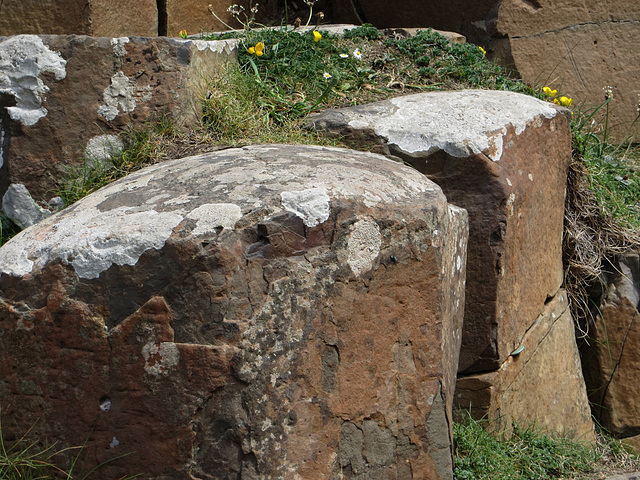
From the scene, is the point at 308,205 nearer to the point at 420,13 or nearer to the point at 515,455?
the point at 515,455

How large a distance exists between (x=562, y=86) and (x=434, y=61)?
3.58 feet

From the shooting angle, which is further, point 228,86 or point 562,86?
point 562,86

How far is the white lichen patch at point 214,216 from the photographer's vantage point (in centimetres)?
173

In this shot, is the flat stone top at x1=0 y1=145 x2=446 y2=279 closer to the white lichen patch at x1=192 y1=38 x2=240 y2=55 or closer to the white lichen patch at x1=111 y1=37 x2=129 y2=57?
the white lichen patch at x1=111 y1=37 x2=129 y2=57

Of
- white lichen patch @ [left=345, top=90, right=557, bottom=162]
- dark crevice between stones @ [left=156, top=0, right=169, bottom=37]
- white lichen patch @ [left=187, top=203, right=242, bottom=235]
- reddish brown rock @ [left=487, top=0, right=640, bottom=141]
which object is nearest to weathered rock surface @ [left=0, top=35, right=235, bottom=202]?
white lichen patch @ [left=345, top=90, right=557, bottom=162]

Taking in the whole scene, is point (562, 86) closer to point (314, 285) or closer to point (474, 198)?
point (474, 198)

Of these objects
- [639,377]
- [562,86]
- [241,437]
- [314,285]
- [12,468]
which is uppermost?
[314,285]

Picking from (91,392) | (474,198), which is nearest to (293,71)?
(474,198)

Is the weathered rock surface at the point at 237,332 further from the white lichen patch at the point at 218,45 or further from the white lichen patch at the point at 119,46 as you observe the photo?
the white lichen patch at the point at 218,45

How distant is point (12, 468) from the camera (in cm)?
180

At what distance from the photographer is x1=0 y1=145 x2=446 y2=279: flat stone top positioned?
175cm

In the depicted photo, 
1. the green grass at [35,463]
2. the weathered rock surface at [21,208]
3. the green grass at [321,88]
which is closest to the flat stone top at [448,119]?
the green grass at [321,88]

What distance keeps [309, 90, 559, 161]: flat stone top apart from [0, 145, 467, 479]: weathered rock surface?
80 centimetres

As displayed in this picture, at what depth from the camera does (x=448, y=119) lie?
109 inches
